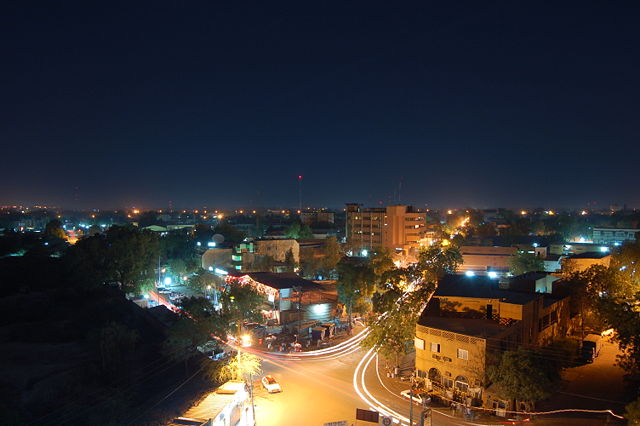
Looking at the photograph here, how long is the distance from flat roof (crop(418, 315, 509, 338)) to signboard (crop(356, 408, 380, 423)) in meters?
4.07

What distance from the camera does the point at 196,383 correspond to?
1612 centimetres

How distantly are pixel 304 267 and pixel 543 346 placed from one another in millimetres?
21038

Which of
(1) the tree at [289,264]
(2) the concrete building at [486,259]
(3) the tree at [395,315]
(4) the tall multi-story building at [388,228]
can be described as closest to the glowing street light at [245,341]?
(3) the tree at [395,315]

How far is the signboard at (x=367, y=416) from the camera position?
36.0 feet

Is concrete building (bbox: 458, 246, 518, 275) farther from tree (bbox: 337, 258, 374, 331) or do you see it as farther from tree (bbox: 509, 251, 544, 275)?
tree (bbox: 337, 258, 374, 331)

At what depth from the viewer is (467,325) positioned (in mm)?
14953

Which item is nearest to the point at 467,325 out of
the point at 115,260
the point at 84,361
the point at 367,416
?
the point at 367,416

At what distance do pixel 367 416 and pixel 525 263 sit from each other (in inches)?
909

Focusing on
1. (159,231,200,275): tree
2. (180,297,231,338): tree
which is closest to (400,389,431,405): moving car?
(180,297,231,338): tree

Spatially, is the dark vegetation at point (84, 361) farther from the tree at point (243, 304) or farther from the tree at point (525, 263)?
the tree at point (525, 263)

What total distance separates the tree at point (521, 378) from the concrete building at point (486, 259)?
22.9 metres

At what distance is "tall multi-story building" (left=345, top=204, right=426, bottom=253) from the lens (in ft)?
153

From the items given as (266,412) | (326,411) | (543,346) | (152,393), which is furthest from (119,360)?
(543,346)

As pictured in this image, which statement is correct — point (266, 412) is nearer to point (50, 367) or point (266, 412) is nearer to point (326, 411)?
point (326, 411)
